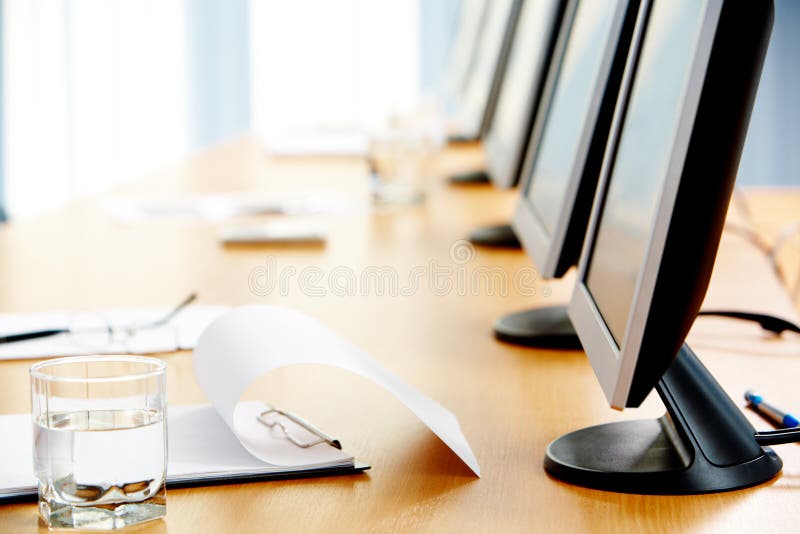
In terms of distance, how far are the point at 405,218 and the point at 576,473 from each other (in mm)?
1305

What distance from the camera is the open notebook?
0.67 metres

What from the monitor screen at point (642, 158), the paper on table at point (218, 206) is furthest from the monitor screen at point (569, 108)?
the paper on table at point (218, 206)

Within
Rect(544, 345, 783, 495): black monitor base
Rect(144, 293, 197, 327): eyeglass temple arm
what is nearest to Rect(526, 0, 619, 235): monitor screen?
Rect(544, 345, 783, 495): black monitor base

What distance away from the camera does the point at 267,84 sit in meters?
5.18

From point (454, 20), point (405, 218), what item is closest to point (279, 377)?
point (405, 218)

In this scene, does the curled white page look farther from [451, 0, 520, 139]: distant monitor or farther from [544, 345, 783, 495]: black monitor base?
[451, 0, 520, 139]: distant monitor

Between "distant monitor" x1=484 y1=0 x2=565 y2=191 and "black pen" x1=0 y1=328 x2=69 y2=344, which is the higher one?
"distant monitor" x1=484 y1=0 x2=565 y2=191

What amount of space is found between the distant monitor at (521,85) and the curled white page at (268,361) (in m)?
0.74

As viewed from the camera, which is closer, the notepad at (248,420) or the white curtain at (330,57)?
the notepad at (248,420)

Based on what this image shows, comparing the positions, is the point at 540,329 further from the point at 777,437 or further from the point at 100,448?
the point at 100,448

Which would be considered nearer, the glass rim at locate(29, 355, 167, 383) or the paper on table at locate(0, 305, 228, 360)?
the glass rim at locate(29, 355, 167, 383)

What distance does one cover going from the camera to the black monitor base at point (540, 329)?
105 centimetres

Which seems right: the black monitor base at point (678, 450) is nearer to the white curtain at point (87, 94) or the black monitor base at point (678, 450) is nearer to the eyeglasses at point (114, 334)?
the eyeglasses at point (114, 334)

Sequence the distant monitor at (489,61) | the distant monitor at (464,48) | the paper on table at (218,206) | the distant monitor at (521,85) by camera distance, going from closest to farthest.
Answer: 1. the distant monitor at (521,85)
2. the paper on table at (218,206)
3. the distant monitor at (489,61)
4. the distant monitor at (464,48)
